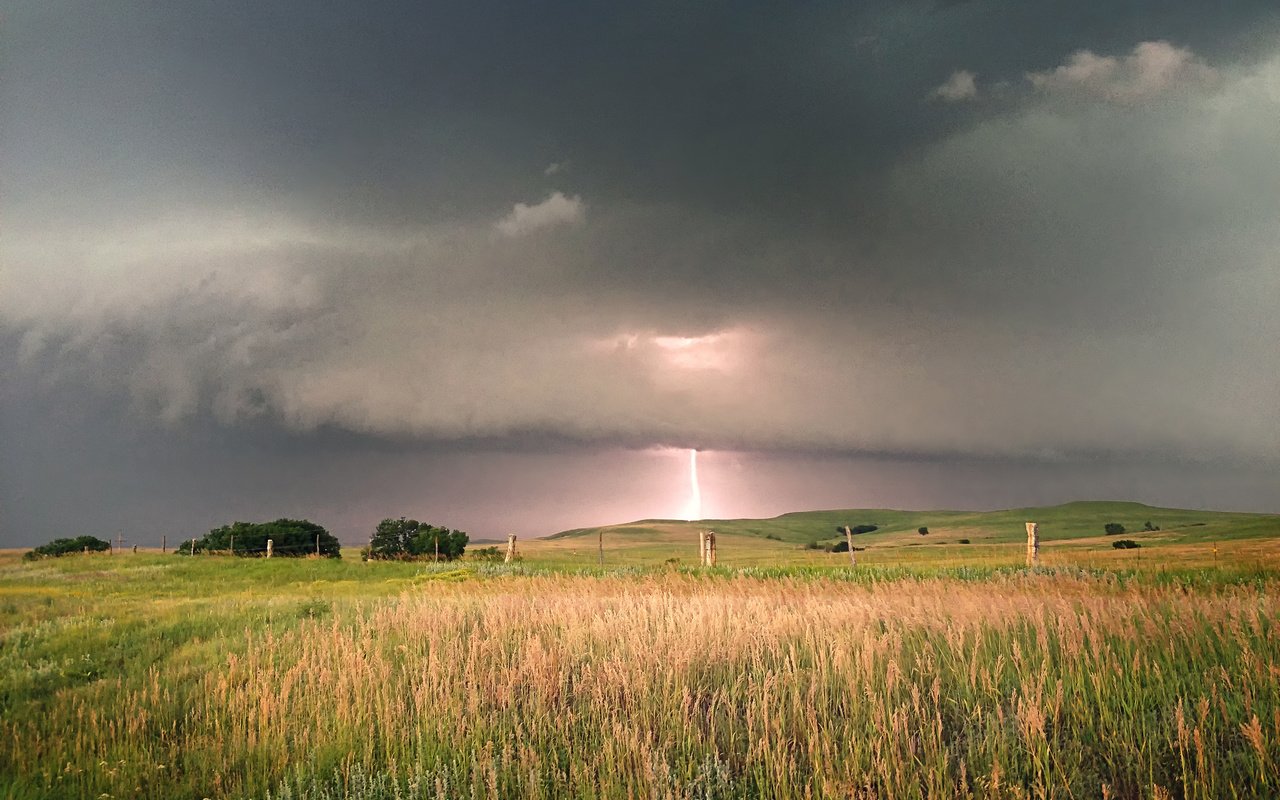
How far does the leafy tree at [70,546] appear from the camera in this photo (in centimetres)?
6988

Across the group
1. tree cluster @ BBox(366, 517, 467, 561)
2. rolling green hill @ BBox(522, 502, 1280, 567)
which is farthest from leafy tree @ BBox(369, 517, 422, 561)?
rolling green hill @ BBox(522, 502, 1280, 567)

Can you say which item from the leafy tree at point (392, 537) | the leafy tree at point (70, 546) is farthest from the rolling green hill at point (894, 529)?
the leafy tree at point (70, 546)

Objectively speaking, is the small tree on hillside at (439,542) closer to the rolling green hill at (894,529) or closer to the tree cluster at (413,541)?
the tree cluster at (413,541)

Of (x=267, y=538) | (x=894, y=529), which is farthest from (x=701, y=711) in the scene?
(x=894, y=529)

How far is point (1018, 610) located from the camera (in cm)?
1066

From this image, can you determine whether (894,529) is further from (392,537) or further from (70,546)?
(70,546)

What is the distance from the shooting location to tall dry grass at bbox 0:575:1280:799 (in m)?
5.49

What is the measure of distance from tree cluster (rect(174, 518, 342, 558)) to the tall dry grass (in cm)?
6236

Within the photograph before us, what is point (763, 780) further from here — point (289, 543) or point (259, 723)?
point (289, 543)

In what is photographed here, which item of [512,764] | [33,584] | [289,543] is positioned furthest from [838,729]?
[289,543]

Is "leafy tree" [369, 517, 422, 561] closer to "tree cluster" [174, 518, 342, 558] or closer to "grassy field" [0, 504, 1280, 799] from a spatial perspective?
"tree cluster" [174, 518, 342, 558]

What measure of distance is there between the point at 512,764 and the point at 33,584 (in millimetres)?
39925

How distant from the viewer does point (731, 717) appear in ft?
21.5

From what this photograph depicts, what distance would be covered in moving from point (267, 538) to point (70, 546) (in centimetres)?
2058
